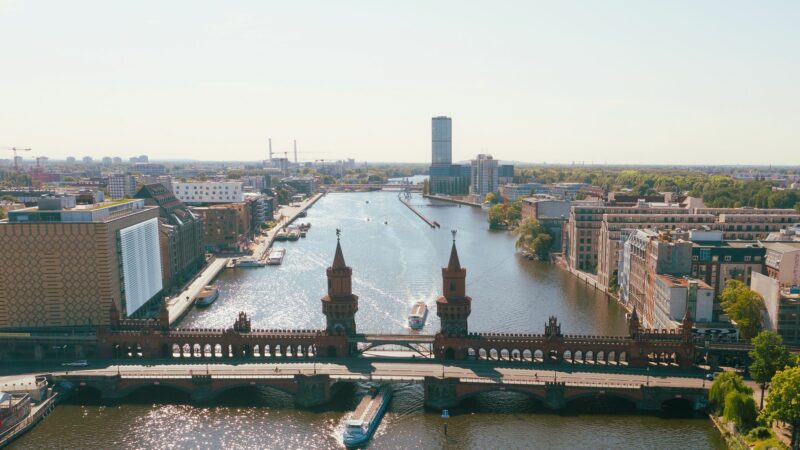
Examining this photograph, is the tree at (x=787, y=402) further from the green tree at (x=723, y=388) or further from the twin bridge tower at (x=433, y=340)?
the twin bridge tower at (x=433, y=340)

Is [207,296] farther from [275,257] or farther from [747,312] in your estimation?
[747,312]

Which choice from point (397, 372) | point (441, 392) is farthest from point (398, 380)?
point (441, 392)

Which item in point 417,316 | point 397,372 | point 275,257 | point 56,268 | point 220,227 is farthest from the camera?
point 220,227

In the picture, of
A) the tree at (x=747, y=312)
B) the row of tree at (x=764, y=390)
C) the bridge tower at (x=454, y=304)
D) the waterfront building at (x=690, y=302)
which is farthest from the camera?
the waterfront building at (x=690, y=302)

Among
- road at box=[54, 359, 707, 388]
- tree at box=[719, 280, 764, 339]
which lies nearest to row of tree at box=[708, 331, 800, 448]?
road at box=[54, 359, 707, 388]

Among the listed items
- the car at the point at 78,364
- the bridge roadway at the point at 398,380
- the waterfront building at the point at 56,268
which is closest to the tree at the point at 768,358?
the bridge roadway at the point at 398,380

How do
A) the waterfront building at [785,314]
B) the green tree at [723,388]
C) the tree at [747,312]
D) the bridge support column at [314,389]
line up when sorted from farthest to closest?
the tree at [747,312], the waterfront building at [785,314], the bridge support column at [314,389], the green tree at [723,388]

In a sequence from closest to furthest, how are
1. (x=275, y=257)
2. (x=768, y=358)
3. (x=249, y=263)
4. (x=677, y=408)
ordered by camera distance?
(x=768, y=358), (x=677, y=408), (x=249, y=263), (x=275, y=257)
